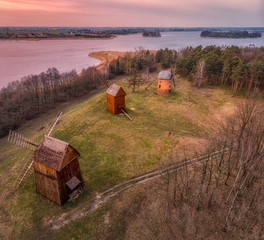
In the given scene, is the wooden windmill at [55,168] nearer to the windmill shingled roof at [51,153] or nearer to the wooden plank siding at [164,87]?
the windmill shingled roof at [51,153]

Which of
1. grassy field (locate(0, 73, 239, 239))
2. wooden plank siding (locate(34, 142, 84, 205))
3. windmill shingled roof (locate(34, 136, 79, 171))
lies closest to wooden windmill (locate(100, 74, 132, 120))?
grassy field (locate(0, 73, 239, 239))

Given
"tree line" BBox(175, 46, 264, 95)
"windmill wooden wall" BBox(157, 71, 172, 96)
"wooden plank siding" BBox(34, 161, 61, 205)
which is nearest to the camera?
"wooden plank siding" BBox(34, 161, 61, 205)

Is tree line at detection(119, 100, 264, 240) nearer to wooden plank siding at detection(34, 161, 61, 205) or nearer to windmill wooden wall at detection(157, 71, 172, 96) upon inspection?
wooden plank siding at detection(34, 161, 61, 205)

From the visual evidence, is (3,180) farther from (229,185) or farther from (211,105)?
(211,105)

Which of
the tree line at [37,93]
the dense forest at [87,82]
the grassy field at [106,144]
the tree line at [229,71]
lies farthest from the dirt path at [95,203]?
the tree line at [229,71]

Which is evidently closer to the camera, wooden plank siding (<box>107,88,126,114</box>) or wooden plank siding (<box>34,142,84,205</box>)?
wooden plank siding (<box>34,142,84,205</box>)

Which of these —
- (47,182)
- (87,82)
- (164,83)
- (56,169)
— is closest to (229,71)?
(164,83)
